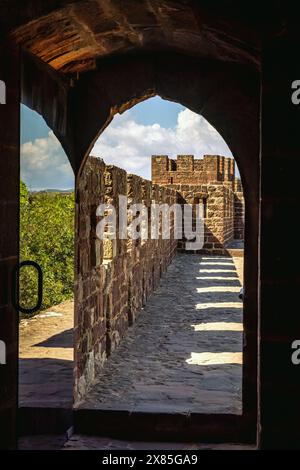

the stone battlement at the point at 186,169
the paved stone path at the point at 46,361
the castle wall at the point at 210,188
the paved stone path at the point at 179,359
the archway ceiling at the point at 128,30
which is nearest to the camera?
the archway ceiling at the point at 128,30

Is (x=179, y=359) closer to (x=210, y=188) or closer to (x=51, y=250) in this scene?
(x=51, y=250)

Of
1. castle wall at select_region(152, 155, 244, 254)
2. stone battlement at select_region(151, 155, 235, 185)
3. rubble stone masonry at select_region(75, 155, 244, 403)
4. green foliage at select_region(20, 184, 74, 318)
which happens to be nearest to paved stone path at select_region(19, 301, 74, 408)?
rubble stone masonry at select_region(75, 155, 244, 403)

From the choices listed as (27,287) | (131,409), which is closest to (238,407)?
(131,409)

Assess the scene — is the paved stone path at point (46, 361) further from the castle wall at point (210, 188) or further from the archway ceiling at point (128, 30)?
the castle wall at point (210, 188)

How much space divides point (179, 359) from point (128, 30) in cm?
417

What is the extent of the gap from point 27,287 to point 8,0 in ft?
39.3

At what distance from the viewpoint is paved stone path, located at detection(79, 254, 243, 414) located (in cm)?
560

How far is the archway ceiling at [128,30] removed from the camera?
3.48 m

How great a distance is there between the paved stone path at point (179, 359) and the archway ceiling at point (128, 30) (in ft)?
8.93

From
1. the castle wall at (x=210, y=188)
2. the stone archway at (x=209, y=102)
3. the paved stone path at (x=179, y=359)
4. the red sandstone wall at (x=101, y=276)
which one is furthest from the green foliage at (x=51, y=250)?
the stone archway at (x=209, y=102)

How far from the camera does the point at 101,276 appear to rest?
696 centimetres

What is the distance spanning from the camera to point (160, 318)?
10320 mm

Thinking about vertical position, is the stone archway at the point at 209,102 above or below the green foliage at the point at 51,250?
above

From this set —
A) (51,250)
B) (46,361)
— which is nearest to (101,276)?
(46,361)
